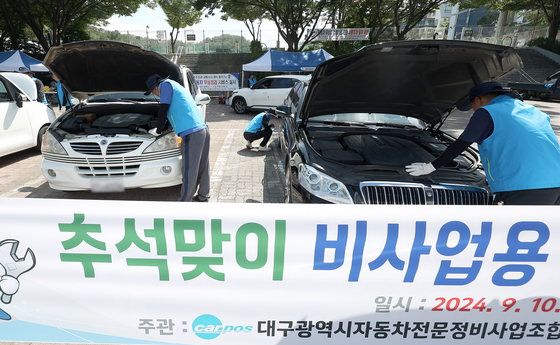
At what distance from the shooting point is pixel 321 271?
1.80 metres

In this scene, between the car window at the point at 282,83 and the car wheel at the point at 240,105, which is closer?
the car window at the point at 282,83

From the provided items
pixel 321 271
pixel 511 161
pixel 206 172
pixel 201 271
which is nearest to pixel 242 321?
pixel 201 271

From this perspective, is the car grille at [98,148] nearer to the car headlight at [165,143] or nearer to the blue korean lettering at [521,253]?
the car headlight at [165,143]

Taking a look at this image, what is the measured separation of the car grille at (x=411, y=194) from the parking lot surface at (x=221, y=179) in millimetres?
2236

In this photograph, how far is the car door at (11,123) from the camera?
5.54m

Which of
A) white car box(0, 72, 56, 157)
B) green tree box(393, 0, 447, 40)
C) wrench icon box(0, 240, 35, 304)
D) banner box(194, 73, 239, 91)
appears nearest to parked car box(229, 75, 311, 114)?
banner box(194, 73, 239, 91)

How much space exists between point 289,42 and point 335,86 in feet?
61.5

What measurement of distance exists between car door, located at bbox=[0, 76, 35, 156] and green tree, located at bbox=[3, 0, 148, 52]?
715 inches

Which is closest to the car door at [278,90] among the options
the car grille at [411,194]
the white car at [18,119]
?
the white car at [18,119]

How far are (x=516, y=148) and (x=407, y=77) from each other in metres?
1.64

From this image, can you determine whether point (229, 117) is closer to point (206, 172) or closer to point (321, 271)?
point (206, 172)

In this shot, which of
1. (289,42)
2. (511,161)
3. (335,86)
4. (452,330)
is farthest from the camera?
(289,42)

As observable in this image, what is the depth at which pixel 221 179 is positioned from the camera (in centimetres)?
555

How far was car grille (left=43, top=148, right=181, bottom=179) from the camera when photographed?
12.7 ft
